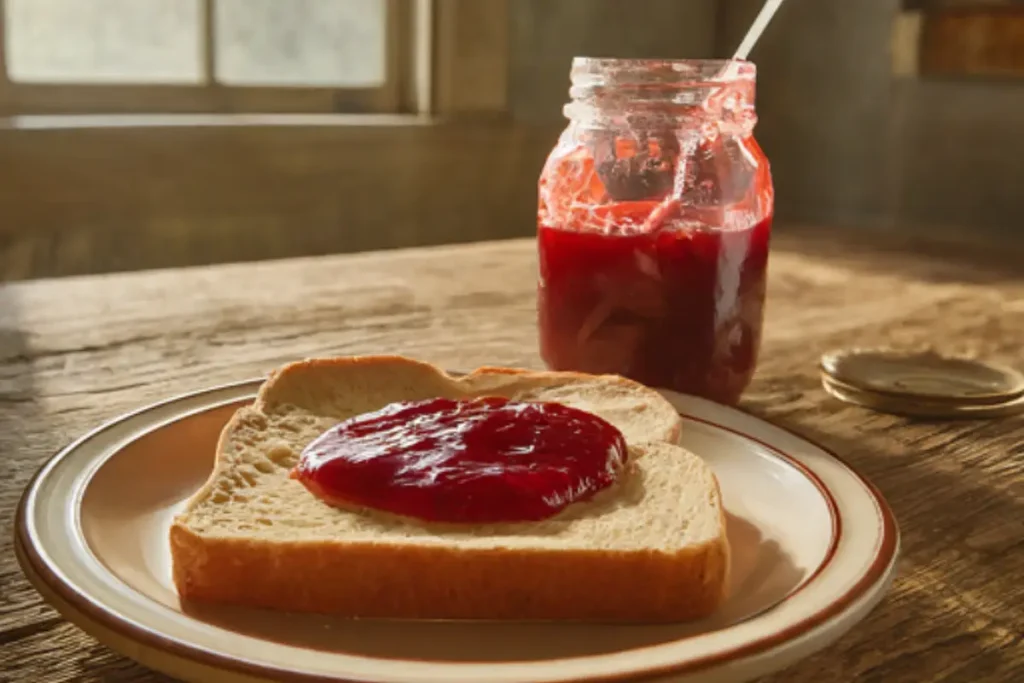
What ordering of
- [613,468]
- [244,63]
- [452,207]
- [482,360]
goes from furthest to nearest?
[452,207] → [244,63] → [482,360] → [613,468]

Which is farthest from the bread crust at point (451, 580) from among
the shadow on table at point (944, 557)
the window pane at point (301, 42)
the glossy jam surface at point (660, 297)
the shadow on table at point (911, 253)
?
the window pane at point (301, 42)

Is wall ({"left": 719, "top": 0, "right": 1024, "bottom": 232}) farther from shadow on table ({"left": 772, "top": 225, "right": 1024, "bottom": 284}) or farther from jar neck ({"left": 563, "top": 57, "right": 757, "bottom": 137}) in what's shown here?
jar neck ({"left": 563, "top": 57, "right": 757, "bottom": 137})

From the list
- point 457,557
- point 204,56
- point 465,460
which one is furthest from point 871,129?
point 457,557

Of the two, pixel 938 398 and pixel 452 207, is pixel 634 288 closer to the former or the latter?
pixel 938 398

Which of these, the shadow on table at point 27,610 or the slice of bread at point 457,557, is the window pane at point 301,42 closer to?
the shadow on table at point 27,610

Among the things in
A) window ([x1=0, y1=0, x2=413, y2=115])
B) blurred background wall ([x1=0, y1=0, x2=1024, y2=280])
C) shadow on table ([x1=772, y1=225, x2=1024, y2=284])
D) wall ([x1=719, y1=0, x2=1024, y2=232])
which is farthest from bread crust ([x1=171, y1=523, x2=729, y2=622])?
wall ([x1=719, y1=0, x2=1024, y2=232])

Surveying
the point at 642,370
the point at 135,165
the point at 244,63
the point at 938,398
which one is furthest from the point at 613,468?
the point at 244,63
